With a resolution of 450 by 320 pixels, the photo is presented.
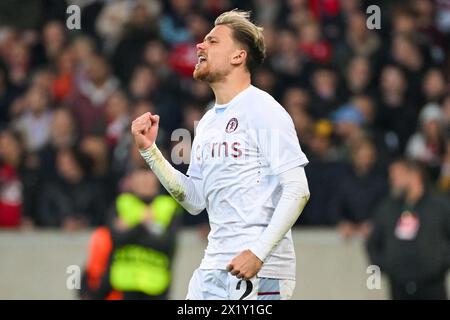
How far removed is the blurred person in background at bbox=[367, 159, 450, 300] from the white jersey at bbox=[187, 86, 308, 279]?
4261 millimetres

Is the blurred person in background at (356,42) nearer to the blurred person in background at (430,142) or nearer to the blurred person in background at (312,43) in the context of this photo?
the blurred person in background at (312,43)

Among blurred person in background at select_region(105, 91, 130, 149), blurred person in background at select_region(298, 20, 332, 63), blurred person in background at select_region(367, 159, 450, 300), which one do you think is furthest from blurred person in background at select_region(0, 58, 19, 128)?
blurred person in background at select_region(367, 159, 450, 300)

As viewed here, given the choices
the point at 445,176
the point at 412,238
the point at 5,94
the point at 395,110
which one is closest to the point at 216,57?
the point at 412,238

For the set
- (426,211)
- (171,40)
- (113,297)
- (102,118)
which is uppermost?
(171,40)

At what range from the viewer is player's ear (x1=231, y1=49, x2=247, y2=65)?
6.17m

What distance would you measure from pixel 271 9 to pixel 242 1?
1.14ft

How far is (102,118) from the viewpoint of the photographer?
12.3 m

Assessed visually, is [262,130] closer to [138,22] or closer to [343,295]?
[343,295]

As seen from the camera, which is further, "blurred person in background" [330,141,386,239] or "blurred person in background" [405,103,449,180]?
"blurred person in background" [405,103,449,180]

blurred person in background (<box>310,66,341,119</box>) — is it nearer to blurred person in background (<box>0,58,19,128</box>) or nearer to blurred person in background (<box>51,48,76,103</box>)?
blurred person in background (<box>51,48,76,103</box>)

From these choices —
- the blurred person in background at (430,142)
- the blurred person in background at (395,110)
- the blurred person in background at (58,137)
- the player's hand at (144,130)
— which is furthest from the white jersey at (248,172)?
the blurred person in background at (58,137)

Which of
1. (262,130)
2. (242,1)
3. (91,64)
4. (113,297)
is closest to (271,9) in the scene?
(242,1)

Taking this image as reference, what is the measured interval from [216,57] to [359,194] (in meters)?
4.87

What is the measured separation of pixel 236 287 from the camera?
19.2 feet
